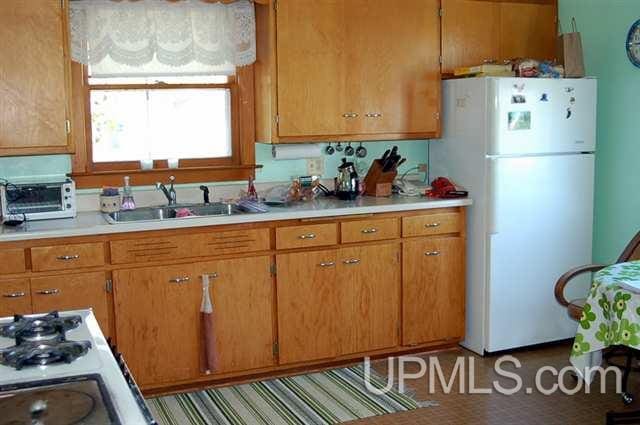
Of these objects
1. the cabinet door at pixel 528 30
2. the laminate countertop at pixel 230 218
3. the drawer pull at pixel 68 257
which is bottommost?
the drawer pull at pixel 68 257

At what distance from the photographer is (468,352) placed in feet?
14.3

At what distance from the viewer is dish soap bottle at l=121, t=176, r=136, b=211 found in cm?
396

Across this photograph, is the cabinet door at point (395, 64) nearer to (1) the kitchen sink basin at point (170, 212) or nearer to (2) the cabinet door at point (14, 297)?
(1) the kitchen sink basin at point (170, 212)

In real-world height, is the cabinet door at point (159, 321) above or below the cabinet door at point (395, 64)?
below

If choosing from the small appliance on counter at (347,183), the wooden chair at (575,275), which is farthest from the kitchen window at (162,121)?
the wooden chair at (575,275)

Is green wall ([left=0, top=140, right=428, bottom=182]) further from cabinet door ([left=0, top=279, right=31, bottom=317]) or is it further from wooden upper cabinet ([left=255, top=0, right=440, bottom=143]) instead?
cabinet door ([left=0, top=279, right=31, bottom=317])

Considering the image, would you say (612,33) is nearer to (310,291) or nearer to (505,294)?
(505,294)

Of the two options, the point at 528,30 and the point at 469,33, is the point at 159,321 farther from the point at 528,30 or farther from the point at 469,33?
the point at 528,30

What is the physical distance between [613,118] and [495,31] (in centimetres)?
87

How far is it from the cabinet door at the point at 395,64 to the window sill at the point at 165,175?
0.73 m

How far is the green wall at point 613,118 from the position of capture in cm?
427

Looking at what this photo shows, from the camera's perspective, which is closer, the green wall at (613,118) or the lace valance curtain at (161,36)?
the lace valance curtain at (161,36)

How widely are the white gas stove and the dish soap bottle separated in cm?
196

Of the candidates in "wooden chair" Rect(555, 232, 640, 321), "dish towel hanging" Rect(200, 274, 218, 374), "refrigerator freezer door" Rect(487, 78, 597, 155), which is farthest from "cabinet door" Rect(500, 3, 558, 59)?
"dish towel hanging" Rect(200, 274, 218, 374)
